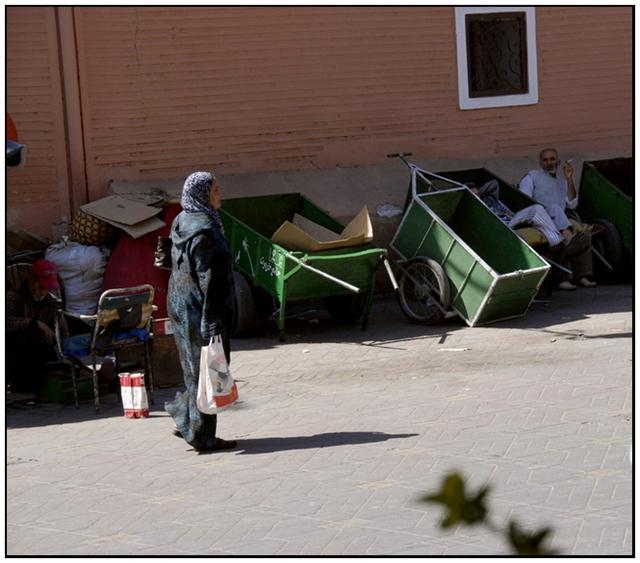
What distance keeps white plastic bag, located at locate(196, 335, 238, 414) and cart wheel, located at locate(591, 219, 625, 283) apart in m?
7.36

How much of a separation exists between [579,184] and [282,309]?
16.3 ft

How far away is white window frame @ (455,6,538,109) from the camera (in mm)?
14500

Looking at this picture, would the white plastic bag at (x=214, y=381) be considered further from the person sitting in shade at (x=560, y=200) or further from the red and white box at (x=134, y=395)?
the person sitting in shade at (x=560, y=200)

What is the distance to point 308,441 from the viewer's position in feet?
25.1

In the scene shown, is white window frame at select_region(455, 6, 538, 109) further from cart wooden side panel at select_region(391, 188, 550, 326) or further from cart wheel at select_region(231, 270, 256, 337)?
cart wheel at select_region(231, 270, 256, 337)

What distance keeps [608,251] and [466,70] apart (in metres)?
2.77

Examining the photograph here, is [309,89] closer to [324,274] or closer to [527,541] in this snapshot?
[324,274]

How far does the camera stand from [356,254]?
36.0 feet

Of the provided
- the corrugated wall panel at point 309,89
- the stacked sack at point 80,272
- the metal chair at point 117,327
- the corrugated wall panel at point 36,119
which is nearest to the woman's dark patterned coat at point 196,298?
the metal chair at point 117,327

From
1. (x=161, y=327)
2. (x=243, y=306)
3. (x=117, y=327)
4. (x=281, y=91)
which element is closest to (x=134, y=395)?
(x=117, y=327)

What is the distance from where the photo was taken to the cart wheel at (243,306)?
11.3m

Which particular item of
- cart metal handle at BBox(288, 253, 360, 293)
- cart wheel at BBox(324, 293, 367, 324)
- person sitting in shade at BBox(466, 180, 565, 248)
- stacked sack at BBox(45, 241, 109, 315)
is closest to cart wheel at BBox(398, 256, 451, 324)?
cart wheel at BBox(324, 293, 367, 324)

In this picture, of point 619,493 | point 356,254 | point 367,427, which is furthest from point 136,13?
point 619,493

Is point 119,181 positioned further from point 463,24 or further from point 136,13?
point 463,24
